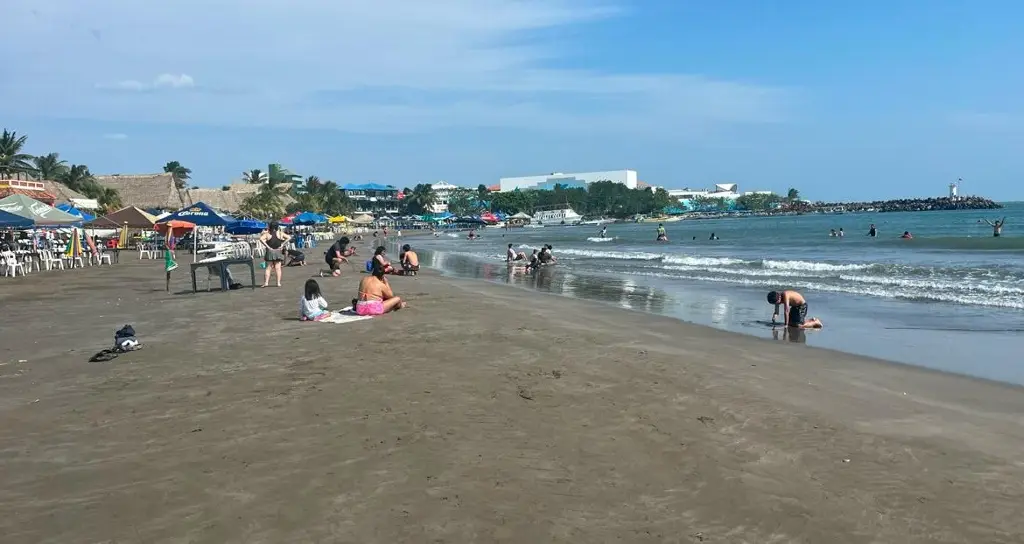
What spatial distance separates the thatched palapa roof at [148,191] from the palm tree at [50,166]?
3329 mm

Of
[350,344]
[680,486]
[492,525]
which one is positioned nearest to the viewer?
[492,525]

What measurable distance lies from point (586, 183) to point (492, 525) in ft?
639

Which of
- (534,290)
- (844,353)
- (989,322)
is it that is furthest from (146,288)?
(989,322)

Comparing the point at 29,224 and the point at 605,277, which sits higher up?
the point at 29,224

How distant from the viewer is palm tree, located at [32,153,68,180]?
5822 cm

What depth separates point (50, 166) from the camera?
59.3m

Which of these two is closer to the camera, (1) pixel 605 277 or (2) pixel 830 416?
(2) pixel 830 416

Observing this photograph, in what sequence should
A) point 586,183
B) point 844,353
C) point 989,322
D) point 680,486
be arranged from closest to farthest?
point 680,486, point 844,353, point 989,322, point 586,183

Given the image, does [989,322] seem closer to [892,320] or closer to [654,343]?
[892,320]

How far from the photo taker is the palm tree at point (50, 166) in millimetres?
58219

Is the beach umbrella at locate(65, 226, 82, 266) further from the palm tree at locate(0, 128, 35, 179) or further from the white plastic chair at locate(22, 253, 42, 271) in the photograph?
the palm tree at locate(0, 128, 35, 179)

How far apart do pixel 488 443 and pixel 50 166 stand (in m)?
67.3

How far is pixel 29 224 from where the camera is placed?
61.4ft

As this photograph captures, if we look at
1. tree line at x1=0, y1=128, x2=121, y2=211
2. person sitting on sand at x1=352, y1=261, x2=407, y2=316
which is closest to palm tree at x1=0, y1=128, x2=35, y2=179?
tree line at x1=0, y1=128, x2=121, y2=211
